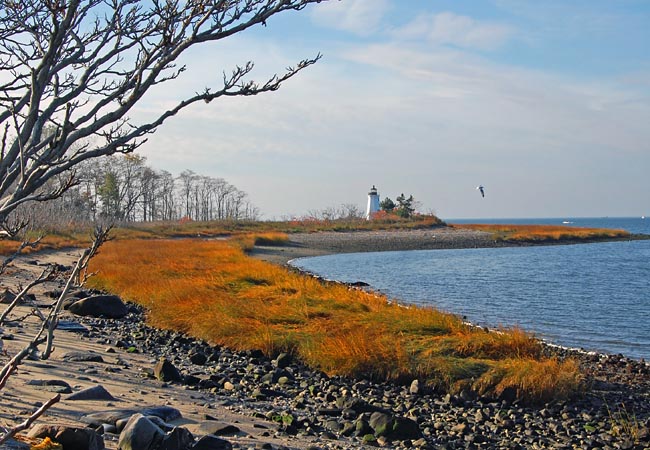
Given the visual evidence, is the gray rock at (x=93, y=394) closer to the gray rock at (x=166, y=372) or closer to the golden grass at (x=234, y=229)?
the gray rock at (x=166, y=372)

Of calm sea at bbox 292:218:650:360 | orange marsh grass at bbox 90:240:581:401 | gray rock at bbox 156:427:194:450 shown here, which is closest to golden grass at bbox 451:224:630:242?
calm sea at bbox 292:218:650:360

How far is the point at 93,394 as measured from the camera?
7.33 meters

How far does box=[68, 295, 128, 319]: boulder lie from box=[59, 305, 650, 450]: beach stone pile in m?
3.27

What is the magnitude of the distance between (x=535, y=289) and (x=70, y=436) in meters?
25.5

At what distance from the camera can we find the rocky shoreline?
277 inches

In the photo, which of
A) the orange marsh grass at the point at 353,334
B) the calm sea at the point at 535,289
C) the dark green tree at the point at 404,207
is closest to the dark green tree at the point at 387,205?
the dark green tree at the point at 404,207

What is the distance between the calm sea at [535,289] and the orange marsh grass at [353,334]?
4.76 m

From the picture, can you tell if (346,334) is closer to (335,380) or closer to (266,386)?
(335,380)

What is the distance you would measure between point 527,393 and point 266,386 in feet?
12.6

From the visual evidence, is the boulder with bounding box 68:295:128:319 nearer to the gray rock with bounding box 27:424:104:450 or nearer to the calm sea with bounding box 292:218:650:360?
the calm sea with bounding box 292:218:650:360

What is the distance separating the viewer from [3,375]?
11.1 ft

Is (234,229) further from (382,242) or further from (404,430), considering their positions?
(404,430)

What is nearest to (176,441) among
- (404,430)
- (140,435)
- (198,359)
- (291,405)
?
(140,435)

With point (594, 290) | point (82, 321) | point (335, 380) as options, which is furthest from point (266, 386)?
point (594, 290)
